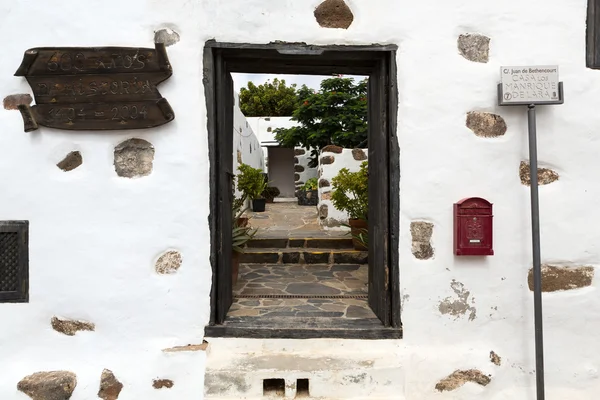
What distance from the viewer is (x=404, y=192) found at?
1.88 metres

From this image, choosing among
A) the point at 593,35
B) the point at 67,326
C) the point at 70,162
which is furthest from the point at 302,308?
the point at 593,35

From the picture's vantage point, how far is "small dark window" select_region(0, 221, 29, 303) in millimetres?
1857

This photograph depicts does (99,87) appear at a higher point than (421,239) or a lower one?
higher

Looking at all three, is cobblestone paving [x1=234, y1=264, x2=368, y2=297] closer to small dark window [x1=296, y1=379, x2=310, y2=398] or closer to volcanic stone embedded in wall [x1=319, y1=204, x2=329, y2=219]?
small dark window [x1=296, y1=379, x2=310, y2=398]

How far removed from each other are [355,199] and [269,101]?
38.2 ft

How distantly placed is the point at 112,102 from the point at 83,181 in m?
0.43

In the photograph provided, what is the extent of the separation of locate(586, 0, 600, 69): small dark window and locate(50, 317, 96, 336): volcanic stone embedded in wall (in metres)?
2.88

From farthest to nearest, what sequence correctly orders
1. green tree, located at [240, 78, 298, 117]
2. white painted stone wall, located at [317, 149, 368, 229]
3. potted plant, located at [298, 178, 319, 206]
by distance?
green tree, located at [240, 78, 298, 117] → potted plant, located at [298, 178, 319, 206] → white painted stone wall, located at [317, 149, 368, 229]

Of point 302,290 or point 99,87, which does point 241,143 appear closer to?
point 302,290

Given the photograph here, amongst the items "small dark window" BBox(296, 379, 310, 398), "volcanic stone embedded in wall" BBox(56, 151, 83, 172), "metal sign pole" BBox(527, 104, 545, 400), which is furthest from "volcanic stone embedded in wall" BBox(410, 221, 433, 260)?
"volcanic stone embedded in wall" BBox(56, 151, 83, 172)

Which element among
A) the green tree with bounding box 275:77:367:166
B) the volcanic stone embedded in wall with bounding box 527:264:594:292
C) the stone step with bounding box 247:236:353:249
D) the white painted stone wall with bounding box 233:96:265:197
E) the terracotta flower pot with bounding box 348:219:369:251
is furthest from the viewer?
the green tree with bounding box 275:77:367:166

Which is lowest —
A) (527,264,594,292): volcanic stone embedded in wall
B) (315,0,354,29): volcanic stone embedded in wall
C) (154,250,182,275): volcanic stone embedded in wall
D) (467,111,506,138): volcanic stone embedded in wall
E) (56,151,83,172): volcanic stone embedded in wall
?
(527,264,594,292): volcanic stone embedded in wall

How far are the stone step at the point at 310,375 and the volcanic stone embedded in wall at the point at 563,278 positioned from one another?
814mm

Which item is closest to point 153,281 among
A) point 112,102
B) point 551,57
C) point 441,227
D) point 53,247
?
point 53,247
